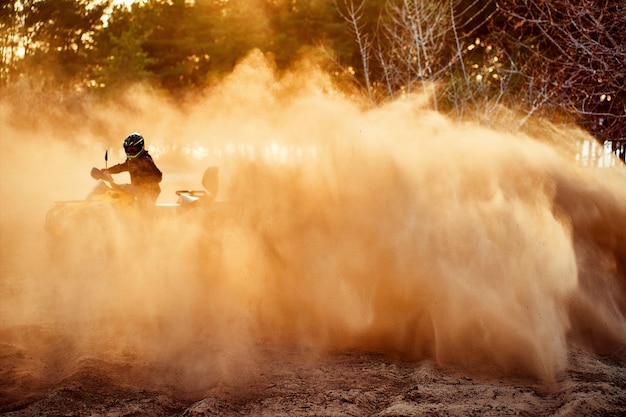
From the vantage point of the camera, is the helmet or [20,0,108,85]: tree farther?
[20,0,108,85]: tree

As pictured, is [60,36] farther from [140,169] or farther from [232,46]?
[140,169]

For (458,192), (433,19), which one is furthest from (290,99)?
(458,192)

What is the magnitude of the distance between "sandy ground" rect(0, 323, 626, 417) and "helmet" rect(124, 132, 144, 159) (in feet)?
11.4

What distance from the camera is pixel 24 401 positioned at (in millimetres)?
4441

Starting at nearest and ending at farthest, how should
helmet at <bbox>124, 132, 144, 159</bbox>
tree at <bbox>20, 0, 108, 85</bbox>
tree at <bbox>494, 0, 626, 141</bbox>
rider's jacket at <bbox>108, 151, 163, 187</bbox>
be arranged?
helmet at <bbox>124, 132, 144, 159</bbox>, rider's jacket at <bbox>108, 151, 163, 187</bbox>, tree at <bbox>494, 0, 626, 141</bbox>, tree at <bbox>20, 0, 108, 85</bbox>

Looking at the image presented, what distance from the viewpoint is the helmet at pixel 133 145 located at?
839 cm

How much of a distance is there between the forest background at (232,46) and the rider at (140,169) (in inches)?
309

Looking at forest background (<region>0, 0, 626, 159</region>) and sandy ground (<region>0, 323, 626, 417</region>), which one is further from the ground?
forest background (<region>0, 0, 626, 159</region>)

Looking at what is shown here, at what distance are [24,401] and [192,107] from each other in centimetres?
2617

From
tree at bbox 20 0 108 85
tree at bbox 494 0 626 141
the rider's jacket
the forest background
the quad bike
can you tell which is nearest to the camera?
the quad bike

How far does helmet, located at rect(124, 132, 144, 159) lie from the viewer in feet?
27.5

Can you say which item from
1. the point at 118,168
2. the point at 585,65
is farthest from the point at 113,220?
the point at 585,65

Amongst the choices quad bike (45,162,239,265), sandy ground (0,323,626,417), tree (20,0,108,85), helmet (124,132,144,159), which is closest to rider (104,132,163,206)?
helmet (124,132,144,159)

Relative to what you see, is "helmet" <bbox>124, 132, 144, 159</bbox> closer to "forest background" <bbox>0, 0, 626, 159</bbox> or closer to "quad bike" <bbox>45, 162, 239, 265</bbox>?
"quad bike" <bbox>45, 162, 239, 265</bbox>
